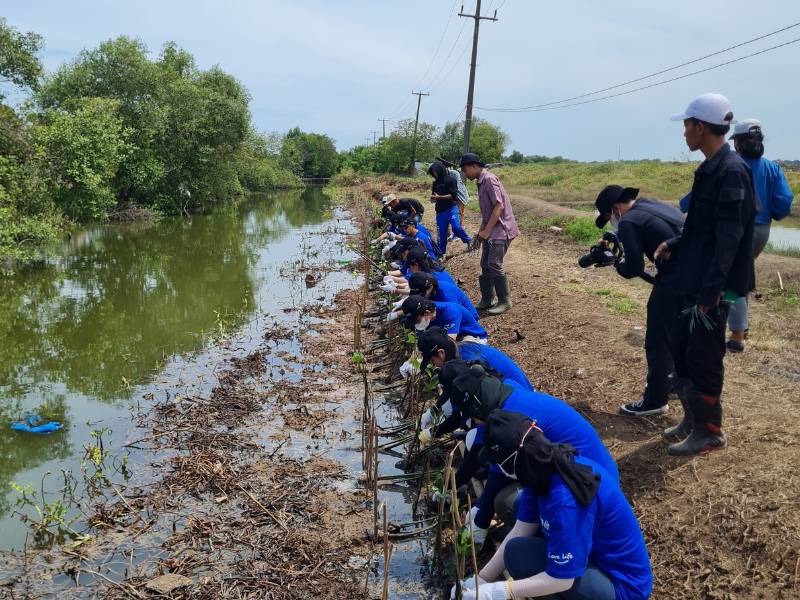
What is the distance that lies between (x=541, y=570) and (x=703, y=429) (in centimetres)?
175

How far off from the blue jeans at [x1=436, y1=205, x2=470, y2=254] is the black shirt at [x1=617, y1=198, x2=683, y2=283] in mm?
5425

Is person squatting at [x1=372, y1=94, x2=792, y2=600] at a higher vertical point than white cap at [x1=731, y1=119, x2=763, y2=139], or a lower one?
lower

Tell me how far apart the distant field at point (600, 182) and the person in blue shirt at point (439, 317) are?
17.9 metres

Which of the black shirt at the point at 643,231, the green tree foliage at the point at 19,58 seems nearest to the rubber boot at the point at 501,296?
the black shirt at the point at 643,231

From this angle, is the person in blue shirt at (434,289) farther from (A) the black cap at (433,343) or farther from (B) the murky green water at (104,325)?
(B) the murky green water at (104,325)

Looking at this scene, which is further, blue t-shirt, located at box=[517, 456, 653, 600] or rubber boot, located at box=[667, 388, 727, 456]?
rubber boot, located at box=[667, 388, 727, 456]

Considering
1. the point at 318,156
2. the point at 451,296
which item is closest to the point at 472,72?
the point at 451,296

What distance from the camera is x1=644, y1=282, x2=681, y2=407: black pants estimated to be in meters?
4.09

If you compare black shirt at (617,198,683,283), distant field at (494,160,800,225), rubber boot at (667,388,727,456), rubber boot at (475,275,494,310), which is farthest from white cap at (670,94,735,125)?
distant field at (494,160,800,225)

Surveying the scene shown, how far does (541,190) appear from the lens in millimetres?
30844

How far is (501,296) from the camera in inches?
318

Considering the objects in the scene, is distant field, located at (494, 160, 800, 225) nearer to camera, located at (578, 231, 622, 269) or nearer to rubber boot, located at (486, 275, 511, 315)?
rubber boot, located at (486, 275, 511, 315)

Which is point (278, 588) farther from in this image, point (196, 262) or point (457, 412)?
point (196, 262)

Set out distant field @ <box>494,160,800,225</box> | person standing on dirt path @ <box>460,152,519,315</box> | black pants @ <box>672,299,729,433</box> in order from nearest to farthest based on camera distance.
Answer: black pants @ <box>672,299,729,433</box> < person standing on dirt path @ <box>460,152,519,315</box> < distant field @ <box>494,160,800,225</box>
